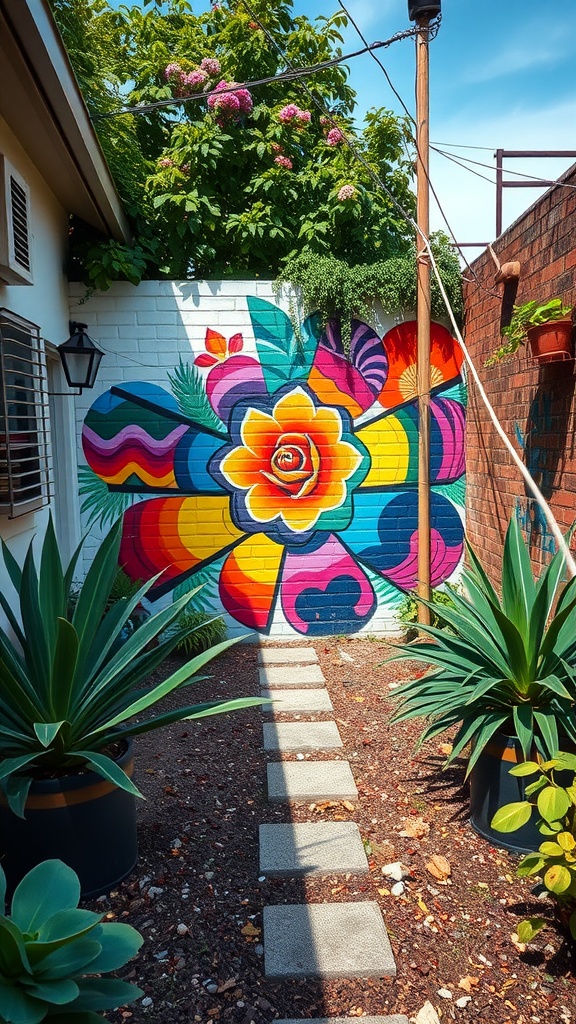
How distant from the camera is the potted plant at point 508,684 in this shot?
2410 millimetres

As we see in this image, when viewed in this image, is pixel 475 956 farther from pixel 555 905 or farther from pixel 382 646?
pixel 382 646

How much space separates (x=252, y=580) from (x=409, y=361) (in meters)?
1.98

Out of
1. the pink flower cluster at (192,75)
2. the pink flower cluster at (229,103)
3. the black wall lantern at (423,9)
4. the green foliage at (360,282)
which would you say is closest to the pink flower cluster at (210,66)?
the pink flower cluster at (192,75)

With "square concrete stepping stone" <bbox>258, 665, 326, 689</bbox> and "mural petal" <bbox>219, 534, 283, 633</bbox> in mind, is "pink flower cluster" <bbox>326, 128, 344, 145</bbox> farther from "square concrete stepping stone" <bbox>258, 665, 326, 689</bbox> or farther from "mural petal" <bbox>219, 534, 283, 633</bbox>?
"square concrete stepping stone" <bbox>258, 665, 326, 689</bbox>

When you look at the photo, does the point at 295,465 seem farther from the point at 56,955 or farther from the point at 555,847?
the point at 56,955

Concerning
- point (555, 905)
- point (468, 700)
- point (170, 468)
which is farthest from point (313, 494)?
point (555, 905)

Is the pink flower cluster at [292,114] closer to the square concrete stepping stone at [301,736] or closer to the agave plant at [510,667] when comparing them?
the agave plant at [510,667]

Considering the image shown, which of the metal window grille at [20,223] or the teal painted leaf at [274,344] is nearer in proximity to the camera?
the metal window grille at [20,223]

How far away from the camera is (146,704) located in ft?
7.11

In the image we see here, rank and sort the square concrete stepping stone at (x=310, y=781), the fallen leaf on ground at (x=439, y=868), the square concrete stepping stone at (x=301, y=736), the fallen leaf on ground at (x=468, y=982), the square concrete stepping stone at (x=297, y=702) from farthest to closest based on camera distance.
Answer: the square concrete stepping stone at (x=297, y=702) → the square concrete stepping stone at (x=301, y=736) → the square concrete stepping stone at (x=310, y=781) → the fallen leaf on ground at (x=439, y=868) → the fallen leaf on ground at (x=468, y=982)

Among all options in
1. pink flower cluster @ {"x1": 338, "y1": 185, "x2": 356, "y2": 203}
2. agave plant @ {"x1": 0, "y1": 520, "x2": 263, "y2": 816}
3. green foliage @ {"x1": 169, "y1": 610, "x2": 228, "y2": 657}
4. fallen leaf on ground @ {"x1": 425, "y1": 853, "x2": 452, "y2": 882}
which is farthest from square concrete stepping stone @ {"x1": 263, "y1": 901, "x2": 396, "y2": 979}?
pink flower cluster @ {"x1": 338, "y1": 185, "x2": 356, "y2": 203}

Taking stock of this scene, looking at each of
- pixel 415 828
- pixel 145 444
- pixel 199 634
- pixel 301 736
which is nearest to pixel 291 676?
pixel 199 634

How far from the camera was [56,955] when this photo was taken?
4.05ft

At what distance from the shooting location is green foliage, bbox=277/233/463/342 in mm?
4770
